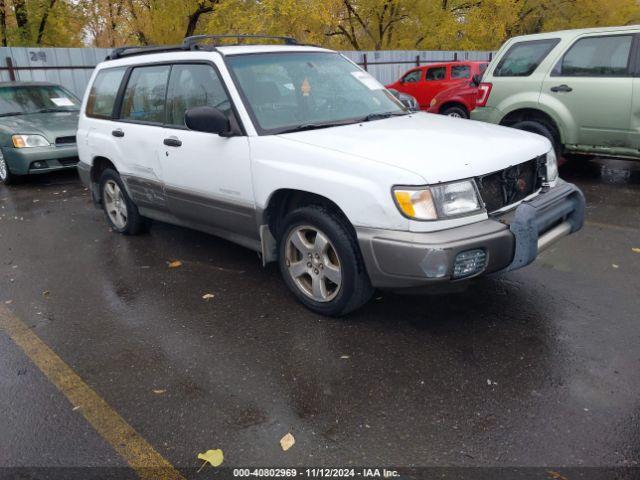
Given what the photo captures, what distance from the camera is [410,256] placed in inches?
124

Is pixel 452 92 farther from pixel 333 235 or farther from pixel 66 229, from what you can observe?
pixel 333 235

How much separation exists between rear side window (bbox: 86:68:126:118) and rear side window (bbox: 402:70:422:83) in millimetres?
11631

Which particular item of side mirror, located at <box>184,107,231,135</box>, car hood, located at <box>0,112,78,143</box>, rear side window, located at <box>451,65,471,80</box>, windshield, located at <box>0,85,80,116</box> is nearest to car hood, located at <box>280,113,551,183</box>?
side mirror, located at <box>184,107,231,135</box>

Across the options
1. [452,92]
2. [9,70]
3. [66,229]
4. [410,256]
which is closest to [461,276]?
[410,256]

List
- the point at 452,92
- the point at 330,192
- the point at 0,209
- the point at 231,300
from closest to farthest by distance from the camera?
the point at 330,192 < the point at 231,300 < the point at 0,209 < the point at 452,92

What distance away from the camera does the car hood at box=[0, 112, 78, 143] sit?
28.1 feet

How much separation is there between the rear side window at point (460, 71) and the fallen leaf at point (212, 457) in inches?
557

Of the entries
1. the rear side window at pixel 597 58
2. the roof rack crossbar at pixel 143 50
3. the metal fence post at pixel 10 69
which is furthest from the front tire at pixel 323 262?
the metal fence post at pixel 10 69

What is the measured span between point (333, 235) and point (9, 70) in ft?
41.5

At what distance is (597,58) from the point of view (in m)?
7.03

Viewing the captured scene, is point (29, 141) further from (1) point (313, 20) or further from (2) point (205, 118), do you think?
(1) point (313, 20)

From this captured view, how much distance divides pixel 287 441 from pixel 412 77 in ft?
48.8

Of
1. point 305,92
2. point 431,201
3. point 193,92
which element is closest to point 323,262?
point 431,201

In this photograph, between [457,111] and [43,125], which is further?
[457,111]
